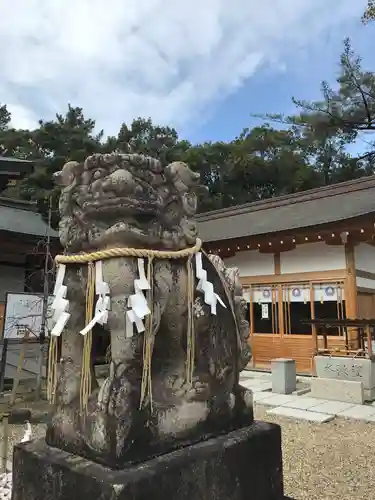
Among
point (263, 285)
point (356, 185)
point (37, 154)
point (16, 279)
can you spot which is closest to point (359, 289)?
point (263, 285)

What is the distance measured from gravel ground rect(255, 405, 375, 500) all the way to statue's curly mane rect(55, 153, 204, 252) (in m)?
2.14

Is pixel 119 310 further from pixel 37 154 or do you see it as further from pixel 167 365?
pixel 37 154

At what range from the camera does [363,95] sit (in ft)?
60.0

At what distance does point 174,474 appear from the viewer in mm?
1521

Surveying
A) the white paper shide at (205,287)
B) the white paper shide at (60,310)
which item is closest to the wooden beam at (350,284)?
the white paper shide at (205,287)

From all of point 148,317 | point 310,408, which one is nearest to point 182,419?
point 148,317

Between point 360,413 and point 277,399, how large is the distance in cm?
126

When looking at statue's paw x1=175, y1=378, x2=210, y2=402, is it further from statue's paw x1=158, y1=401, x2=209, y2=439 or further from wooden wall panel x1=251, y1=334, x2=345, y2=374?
wooden wall panel x1=251, y1=334, x2=345, y2=374

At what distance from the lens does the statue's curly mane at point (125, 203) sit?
1.72 meters

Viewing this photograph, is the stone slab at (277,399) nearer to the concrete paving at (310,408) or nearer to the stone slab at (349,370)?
the concrete paving at (310,408)

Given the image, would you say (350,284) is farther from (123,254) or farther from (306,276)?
(123,254)

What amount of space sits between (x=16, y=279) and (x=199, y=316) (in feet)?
28.9

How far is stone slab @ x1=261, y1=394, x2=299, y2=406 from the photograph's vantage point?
19.8 ft

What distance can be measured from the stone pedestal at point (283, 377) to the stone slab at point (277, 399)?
180mm
